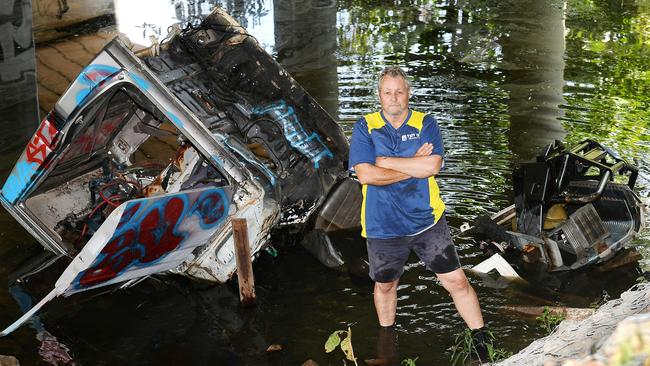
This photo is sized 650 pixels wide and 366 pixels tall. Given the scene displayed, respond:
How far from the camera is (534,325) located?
604 cm

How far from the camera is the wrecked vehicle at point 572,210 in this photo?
22.0ft

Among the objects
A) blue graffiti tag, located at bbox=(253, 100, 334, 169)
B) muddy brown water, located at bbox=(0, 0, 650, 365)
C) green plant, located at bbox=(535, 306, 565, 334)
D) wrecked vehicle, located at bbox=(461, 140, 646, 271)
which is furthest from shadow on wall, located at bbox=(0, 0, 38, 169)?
green plant, located at bbox=(535, 306, 565, 334)

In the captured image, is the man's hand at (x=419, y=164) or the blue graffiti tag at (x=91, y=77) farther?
the blue graffiti tag at (x=91, y=77)

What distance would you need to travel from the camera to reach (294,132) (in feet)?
25.4

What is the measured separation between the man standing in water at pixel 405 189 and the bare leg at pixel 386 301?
35 cm

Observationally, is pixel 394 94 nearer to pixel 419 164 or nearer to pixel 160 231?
pixel 419 164

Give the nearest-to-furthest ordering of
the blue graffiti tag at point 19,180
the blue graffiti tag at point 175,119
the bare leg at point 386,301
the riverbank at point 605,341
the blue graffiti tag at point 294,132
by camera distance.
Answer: the riverbank at point 605,341 → the bare leg at point 386,301 → the blue graffiti tag at point 175,119 → the blue graffiti tag at point 19,180 → the blue graffiti tag at point 294,132

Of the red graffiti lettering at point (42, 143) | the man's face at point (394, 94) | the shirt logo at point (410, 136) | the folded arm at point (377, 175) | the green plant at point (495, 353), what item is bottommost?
the green plant at point (495, 353)

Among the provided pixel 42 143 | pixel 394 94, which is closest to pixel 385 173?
pixel 394 94

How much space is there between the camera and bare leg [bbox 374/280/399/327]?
18.5ft

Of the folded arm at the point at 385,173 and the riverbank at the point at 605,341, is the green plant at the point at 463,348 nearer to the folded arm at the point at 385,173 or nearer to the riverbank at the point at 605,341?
the folded arm at the point at 385,173

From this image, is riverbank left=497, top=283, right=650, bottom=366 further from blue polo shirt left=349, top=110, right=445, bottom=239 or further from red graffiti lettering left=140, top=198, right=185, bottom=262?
red graffiti lettering left=140, top=198, right=185, bottom=262

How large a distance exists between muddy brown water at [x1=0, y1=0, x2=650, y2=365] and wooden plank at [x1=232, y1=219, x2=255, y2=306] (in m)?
0.12

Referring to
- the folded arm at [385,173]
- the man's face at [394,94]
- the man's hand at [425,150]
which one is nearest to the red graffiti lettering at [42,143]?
the folded arm at [385,173]
